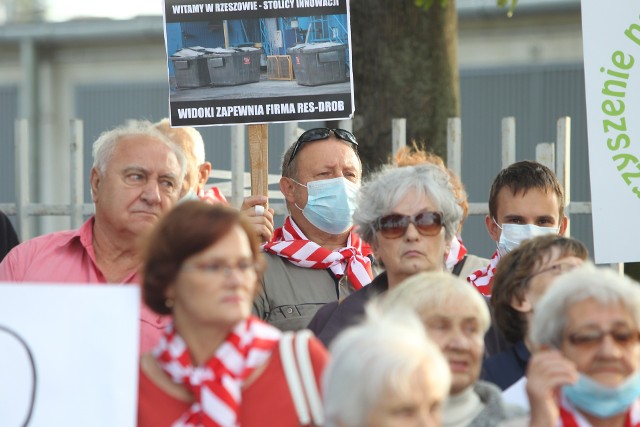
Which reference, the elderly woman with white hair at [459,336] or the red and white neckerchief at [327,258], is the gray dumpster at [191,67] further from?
the elderly woman with white hair at [459,336]

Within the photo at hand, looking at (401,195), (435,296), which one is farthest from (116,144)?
(435,296)

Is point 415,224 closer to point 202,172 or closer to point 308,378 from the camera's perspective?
point 308,378

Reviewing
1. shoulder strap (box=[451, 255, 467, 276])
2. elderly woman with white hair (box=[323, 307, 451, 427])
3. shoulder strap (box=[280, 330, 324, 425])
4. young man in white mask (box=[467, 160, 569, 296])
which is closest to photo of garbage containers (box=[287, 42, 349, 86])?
young man in white mask (box=[467, 160, 569, 296])

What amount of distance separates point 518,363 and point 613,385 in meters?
0.96

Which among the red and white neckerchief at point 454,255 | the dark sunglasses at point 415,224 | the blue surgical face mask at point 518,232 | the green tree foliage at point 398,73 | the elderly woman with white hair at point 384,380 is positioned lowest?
the elderly woman with white hair at point 384,380

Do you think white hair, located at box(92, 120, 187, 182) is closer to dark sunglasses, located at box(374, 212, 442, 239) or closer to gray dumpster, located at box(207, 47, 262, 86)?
gray dumpster, located at box(207, 47, 262, 86)

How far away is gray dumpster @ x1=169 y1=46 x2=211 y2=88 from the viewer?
17.9 feet

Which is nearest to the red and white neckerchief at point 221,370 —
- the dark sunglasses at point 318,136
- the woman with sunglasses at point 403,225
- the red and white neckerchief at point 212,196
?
the woman with sunglasses at point 403,225

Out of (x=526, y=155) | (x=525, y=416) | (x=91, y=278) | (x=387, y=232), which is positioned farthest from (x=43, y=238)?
(x=526, y=155)

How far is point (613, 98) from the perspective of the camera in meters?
5.86

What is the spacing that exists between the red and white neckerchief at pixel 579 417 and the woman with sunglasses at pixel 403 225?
49.9 inches

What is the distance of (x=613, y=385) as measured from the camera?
339 centimetres

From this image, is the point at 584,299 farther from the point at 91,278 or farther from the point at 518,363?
the point at 91,278

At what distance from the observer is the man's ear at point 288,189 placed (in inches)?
228
